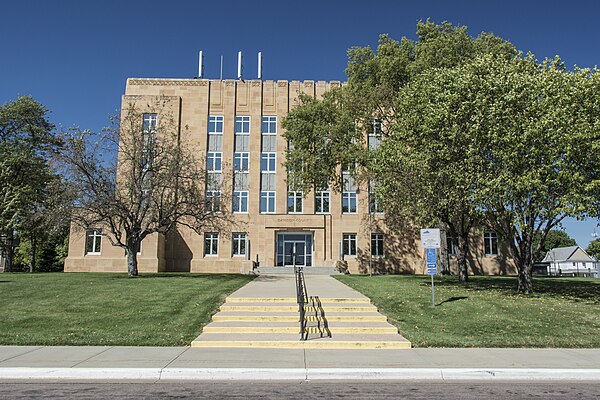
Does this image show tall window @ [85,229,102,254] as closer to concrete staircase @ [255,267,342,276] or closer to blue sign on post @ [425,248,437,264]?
concrete staircase @ [255,267,342,276]

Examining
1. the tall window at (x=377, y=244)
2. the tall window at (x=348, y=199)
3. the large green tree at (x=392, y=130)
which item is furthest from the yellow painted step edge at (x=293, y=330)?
the tall window at (x=348, y=199)

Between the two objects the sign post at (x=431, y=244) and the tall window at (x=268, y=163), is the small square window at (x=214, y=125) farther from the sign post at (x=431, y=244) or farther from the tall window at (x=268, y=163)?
the sign post at (x=431, y=244)

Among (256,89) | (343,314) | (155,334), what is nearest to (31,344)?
(155,334)

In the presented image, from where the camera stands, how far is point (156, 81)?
43.5m

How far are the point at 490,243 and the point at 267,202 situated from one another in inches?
802

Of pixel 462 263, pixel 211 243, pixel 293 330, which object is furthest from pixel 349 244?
pixel 293 330

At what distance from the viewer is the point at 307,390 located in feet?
24.2

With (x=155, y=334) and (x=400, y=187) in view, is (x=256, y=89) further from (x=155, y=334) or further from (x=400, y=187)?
(x=155, y=334)

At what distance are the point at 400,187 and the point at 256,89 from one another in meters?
25.5

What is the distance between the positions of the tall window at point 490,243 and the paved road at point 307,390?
118 ft

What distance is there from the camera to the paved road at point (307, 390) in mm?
6965

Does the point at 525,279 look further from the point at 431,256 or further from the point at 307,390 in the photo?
the point at 307,390

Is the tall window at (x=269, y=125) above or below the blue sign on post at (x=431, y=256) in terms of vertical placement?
above

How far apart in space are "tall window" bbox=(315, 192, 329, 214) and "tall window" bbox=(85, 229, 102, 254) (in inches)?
728
